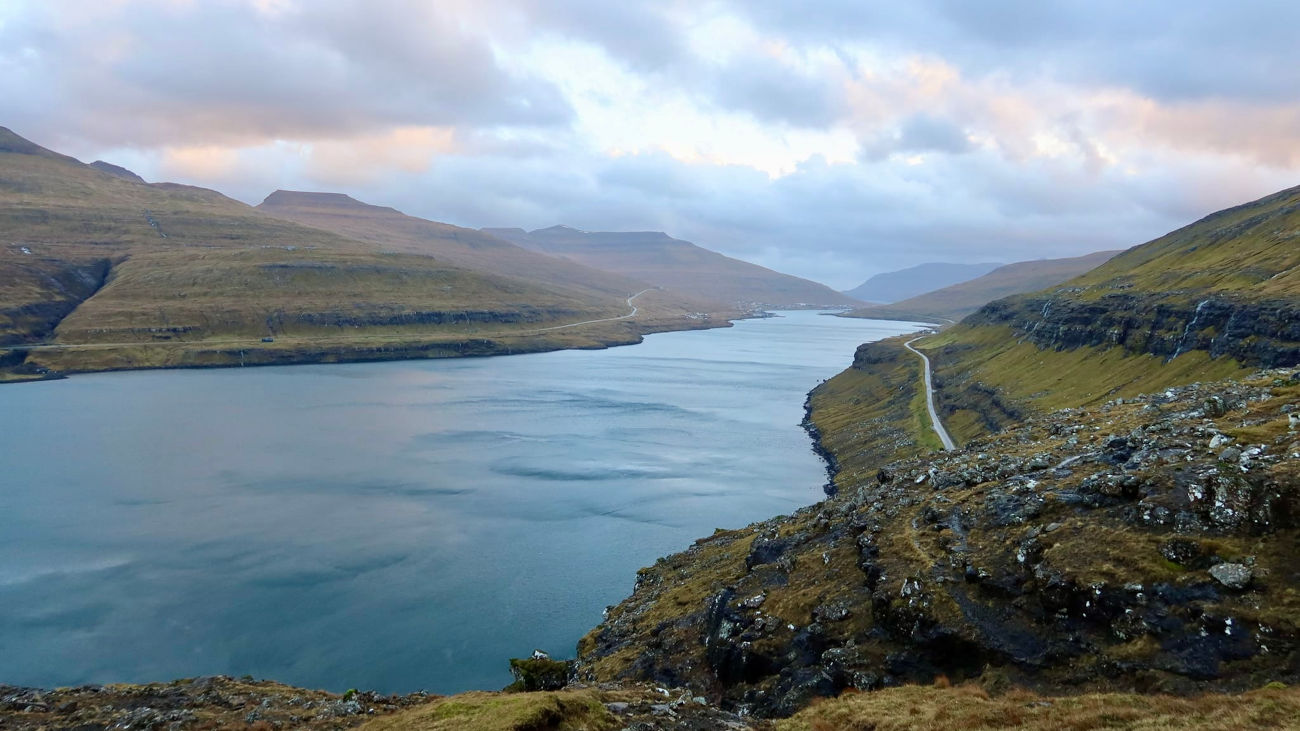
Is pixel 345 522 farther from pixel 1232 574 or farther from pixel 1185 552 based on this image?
pixel 1232 574

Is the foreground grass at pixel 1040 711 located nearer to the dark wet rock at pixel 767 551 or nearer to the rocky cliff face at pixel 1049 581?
the rocky cliff face at pixel 1049 581

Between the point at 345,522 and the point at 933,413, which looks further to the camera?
the point at 933,413

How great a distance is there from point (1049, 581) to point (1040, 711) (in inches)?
303

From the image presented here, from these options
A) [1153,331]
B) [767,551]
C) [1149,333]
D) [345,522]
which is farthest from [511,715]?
[1149,333]

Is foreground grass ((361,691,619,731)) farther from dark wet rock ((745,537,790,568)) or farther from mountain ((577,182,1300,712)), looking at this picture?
dark wet rock ((745,537,790,568))

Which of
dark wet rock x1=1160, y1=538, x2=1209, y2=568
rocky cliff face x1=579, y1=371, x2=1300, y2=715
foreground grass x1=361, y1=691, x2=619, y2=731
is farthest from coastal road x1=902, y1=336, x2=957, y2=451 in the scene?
foreground grass x1=361, y1=691, x2=619, y2=731

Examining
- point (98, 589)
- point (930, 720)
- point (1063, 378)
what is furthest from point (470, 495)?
point (1063, 378)

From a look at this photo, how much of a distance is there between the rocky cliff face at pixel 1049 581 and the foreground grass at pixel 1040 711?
2.30 metres

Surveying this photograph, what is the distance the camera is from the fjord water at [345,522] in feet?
175

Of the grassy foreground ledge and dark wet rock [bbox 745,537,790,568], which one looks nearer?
the grassy foreground ledge

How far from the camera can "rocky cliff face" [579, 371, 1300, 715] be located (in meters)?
22.0

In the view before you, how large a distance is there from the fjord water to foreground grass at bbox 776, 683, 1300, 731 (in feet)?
110

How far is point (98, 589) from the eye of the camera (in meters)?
61.7

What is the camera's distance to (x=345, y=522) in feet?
262
